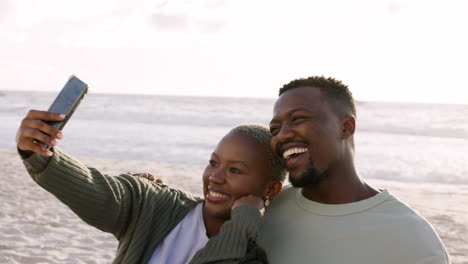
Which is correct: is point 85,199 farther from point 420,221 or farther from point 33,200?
point 33,200

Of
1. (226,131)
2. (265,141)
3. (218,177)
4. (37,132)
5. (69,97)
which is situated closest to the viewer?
(37,132)

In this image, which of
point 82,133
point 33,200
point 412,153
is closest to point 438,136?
point 412,153

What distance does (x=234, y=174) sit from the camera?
266cm

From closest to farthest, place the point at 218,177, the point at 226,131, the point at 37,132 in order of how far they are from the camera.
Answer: the point at 37,132, the point at 218,177, the point at 226,131

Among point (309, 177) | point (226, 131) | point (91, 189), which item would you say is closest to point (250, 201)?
point (309, 177)

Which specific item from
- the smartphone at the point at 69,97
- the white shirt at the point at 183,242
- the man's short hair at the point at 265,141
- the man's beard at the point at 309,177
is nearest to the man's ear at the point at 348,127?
the man's beard at the point at 309,177

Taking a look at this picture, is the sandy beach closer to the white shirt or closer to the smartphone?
the white shirt

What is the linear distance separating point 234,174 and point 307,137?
1.33 feet

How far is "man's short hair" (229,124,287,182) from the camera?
9.04 feet

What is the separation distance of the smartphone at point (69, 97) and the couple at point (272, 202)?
0.20 ft

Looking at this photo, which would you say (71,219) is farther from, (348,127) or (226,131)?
(226,131)

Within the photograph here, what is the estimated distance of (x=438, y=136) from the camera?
21.0 m

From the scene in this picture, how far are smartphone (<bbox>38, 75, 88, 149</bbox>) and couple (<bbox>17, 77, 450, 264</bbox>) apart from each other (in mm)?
60

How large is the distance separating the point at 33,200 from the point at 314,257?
648cm
